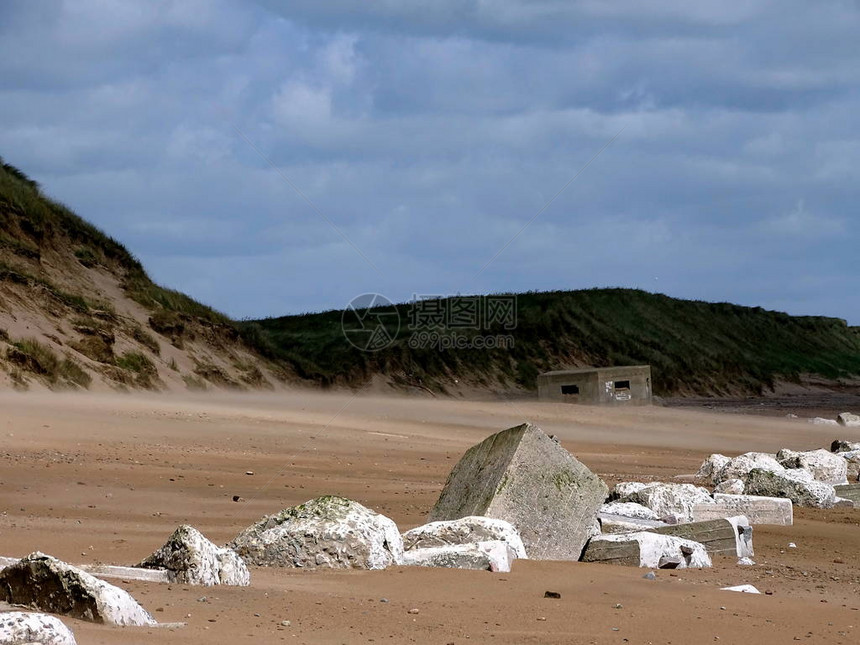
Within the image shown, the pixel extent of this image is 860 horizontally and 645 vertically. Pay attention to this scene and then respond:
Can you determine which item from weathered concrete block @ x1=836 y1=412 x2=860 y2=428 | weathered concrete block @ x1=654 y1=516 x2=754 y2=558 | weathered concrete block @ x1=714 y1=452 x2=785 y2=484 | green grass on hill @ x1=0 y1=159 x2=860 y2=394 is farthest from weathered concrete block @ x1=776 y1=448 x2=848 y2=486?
weathered concrete block @ x1=836 y1=412 x2=860 y2=428

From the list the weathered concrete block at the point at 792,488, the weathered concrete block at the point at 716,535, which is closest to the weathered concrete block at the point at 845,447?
the weathered concrete block at the point at 792,488

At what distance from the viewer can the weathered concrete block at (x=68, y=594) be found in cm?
577

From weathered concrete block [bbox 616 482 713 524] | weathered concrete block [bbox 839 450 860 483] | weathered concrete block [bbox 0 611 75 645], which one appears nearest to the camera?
weathered concrete block [bbox 0 611 75 645]

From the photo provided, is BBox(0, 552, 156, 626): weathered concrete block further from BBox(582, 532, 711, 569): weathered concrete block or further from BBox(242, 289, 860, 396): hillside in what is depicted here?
BBox(242, 289, 860, 396): hillside

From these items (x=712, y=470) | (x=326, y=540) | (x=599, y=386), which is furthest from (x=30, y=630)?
(x=599, y=386)

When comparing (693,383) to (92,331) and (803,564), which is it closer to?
(92,331)

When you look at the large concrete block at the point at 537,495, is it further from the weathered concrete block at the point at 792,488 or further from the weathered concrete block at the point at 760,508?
the weathered concrete block at the point at 792,488

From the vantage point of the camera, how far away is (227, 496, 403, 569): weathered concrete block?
847 cm

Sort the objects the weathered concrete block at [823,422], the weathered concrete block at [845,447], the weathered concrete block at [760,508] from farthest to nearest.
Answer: the weathered concrete block at [823,422], the weathered concrete block at [845,447], the weathered concrete block at [760,508]

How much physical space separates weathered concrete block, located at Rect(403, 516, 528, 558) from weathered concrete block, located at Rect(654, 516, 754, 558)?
1786 mm

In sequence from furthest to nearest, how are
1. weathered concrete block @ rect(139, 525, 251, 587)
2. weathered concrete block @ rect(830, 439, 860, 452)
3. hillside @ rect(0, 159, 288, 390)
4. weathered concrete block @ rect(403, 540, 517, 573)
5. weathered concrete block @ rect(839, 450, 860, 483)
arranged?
hillside @ rect(0, 159, 288, 390) → weathered concrete block @ rect(830, 439, 860, 452) → weathered concrete block @ rect(839, 450, 860, 483) → weathered concrete block @ rect(403, 540, 517, 573) → weathered concrete block @ rect(139, 525, 251, 587)

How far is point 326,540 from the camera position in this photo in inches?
335

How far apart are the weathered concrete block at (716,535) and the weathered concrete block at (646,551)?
625mm

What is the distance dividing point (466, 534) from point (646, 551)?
56.4 inches
